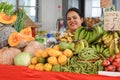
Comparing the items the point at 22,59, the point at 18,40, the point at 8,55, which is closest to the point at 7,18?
the point at 18,40

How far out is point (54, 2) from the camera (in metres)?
6.89

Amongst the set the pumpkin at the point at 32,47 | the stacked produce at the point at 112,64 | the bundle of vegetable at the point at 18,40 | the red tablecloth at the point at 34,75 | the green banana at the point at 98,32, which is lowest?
the red tablecloth at the point at 34,75

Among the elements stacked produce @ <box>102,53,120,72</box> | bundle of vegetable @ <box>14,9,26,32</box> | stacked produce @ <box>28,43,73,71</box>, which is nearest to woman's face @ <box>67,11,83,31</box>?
bundle of vegetable @ <box>14,9,26,32</box>

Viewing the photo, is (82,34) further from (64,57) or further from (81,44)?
(64,57)

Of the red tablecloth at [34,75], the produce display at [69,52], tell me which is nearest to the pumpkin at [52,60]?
the produce display at [69,52]

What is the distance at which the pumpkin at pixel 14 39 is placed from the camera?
76.2 inches

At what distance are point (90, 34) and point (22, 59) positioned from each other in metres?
0.52

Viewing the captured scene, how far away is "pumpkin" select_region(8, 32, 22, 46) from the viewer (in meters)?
1.94

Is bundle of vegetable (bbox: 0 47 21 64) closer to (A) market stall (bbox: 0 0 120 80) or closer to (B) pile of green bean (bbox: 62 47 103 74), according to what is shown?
(A) market stall (bbox: 0 0 120 80)

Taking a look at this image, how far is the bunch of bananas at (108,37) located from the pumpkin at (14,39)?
0.57 m

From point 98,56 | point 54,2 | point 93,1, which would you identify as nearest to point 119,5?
point 93,1

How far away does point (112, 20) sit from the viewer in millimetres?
1649

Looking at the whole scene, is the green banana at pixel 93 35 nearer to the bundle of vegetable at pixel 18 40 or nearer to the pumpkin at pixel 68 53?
the pumpkin at pixel 68 53

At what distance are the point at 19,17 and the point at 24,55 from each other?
2.20 feet
